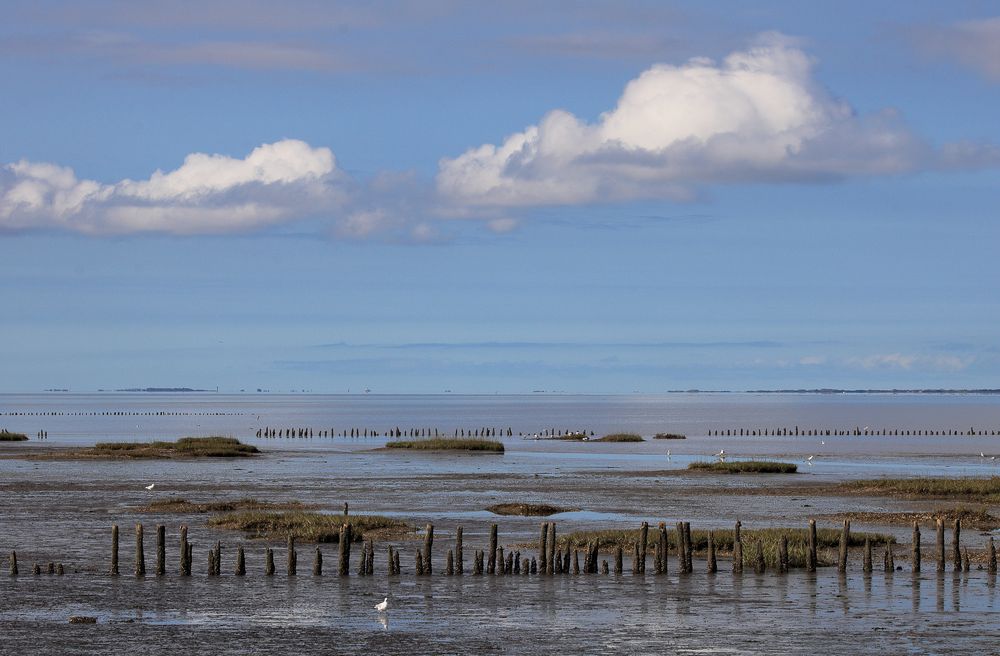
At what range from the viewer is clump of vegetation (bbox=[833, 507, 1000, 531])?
171ft

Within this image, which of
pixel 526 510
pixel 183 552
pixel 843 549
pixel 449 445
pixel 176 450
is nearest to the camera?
pixel 183 552

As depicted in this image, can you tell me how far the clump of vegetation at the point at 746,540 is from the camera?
1626 inches

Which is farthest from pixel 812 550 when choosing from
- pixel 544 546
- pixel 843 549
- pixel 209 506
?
pixel 209 506

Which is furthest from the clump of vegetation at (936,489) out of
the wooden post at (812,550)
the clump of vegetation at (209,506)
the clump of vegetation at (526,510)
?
the clump of vegetation at (209,506)

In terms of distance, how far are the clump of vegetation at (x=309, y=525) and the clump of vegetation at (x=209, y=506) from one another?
19.4 ft

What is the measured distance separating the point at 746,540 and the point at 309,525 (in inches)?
584

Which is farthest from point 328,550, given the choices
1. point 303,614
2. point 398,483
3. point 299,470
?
point 299,470

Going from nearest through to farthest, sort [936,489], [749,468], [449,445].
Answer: [936,489], [749,468], [449,445]

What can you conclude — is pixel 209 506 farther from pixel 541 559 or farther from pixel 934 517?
pixel 934 517

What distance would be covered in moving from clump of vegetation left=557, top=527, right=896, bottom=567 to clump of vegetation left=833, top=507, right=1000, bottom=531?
715 centimetres

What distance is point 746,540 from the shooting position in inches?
1698

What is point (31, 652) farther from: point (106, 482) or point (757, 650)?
point (106, 482)

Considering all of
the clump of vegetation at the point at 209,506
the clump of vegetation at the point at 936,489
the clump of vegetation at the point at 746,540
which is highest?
the clump of vegetation at the point at 936,489

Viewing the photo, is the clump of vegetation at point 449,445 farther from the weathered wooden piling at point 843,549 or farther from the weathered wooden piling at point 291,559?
the weathered wooden piling at point 291,559
